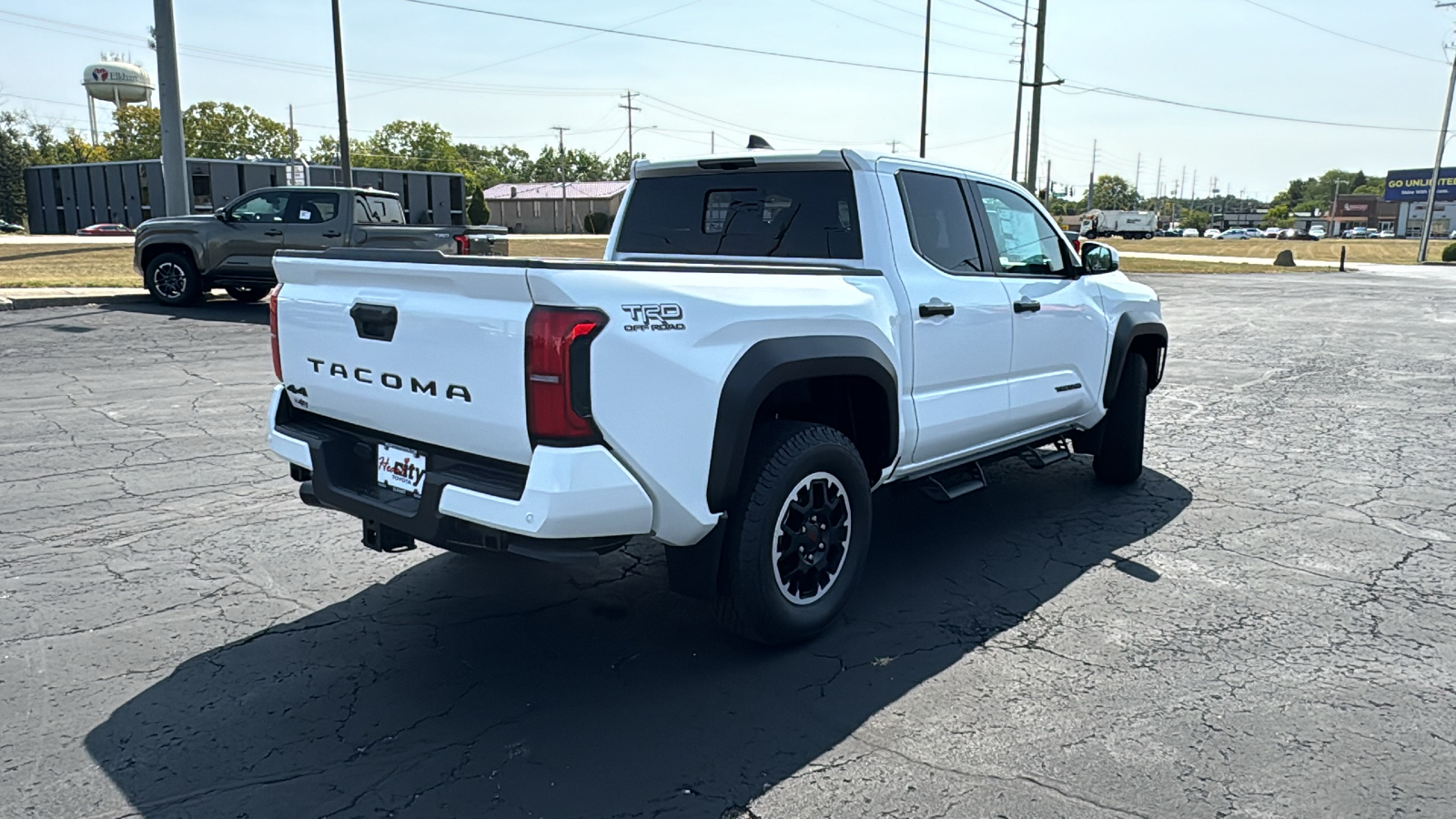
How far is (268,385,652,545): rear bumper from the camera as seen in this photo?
9.98ft

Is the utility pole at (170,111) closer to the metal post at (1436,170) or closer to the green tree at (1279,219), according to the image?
the metal post at (1436,170)

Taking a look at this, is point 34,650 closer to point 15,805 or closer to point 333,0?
point 15,805

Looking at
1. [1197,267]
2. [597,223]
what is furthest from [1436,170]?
[597,223]

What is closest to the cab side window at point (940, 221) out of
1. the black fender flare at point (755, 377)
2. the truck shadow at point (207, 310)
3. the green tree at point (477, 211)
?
the black fender flare at point (755, 377)

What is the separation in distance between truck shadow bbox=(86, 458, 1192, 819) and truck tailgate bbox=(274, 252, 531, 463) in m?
0.89

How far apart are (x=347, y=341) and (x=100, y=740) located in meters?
1.51

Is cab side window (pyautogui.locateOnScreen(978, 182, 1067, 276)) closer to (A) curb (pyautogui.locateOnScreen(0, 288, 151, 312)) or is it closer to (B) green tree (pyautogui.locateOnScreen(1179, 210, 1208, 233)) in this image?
(A) curb (pyautogui.locateOnScreen(0, 288, 151, 312))

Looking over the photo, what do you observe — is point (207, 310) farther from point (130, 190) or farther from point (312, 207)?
point (130, 190)

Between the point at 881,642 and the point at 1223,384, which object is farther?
the point at 1223,384

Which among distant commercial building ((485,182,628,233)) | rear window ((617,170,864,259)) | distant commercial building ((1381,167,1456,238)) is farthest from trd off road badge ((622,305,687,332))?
distant commercial building ((1381,167,1456,238))

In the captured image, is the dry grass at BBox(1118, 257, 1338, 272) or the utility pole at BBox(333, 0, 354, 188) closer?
the utility pole at BBox(333, 0, 354, 188)

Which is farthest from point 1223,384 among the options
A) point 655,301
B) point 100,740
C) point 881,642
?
point 100,740

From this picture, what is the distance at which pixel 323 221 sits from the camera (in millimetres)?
15219

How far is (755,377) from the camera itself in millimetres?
3484
